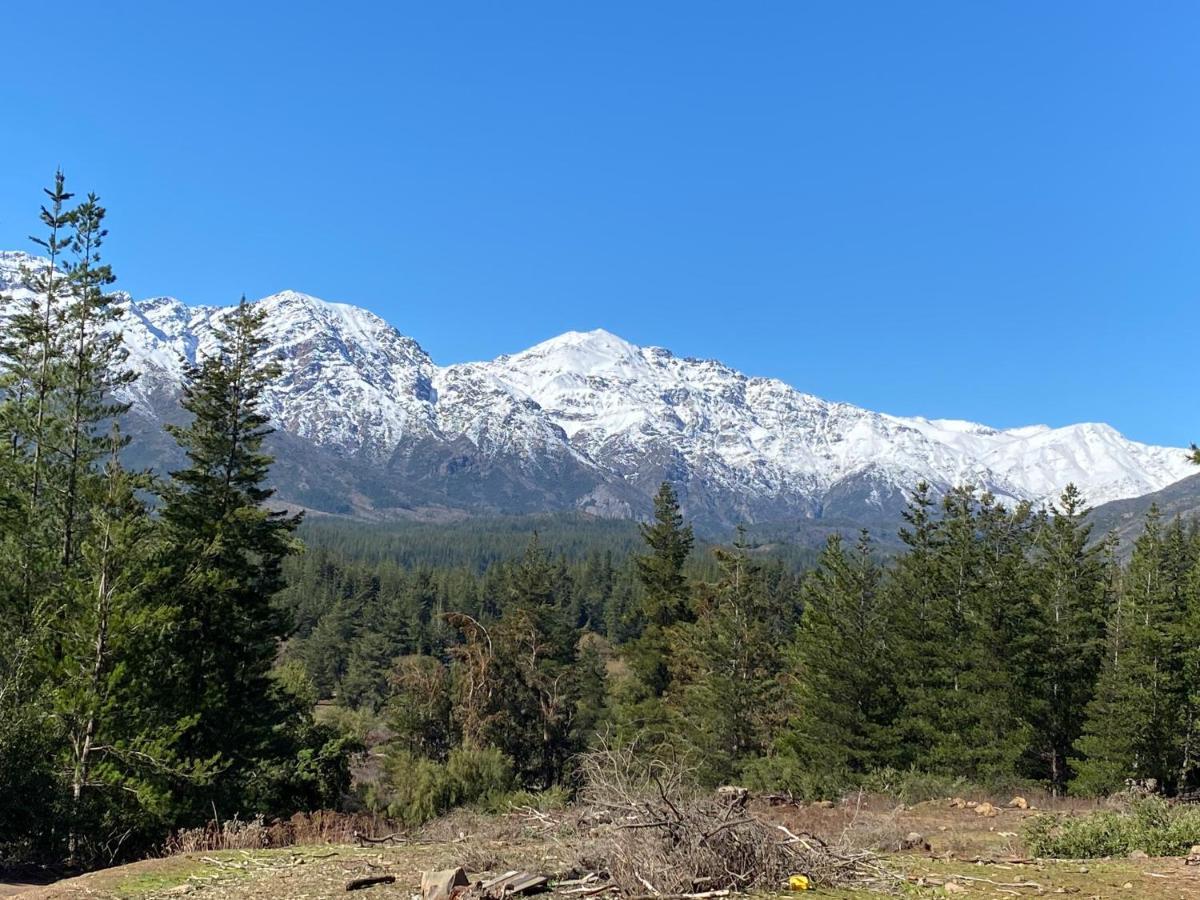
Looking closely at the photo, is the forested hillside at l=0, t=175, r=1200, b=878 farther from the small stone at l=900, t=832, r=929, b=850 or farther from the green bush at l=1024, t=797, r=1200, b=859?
the green bush at l=1024, t=797, r=1200, b=859

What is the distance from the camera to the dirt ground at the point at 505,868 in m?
9.16

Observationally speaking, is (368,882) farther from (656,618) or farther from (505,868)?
(656,618)

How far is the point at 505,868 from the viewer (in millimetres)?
9812

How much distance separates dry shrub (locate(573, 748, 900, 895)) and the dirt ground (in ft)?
1.17

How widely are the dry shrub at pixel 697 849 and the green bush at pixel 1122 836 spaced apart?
171 inches

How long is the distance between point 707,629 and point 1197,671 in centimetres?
1884

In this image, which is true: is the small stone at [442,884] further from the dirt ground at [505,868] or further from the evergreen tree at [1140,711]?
the evergreen tree at [1140,711]

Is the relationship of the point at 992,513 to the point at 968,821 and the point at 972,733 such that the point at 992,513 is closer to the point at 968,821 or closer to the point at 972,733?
the point at 972,733

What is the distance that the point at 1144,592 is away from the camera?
35719 mm

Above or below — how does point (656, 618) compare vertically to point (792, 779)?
above

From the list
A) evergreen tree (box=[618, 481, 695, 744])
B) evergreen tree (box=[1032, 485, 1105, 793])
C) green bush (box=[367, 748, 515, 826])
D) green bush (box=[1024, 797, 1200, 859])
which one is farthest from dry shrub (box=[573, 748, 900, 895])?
evergreen tree (box=[618, 481, 695, 744])

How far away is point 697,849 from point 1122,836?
296 inches

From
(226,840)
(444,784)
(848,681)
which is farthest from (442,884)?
(848,681)

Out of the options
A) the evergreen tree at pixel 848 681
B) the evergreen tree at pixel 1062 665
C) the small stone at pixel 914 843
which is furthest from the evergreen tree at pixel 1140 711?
the small stone at pixel 914 843
